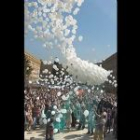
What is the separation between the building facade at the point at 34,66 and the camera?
336 cm

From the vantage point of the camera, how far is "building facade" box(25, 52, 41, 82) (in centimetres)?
336

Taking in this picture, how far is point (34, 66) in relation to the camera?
3.39 m

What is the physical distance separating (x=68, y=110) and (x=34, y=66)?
1.43ft

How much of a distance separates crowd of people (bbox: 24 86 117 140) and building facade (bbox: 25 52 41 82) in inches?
3.5

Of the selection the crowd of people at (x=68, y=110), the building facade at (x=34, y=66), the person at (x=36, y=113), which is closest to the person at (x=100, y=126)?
the crowd of people at (x=68, y=110)

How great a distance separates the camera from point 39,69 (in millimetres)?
3420

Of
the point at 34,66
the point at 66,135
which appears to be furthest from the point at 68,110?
the point at 34,66

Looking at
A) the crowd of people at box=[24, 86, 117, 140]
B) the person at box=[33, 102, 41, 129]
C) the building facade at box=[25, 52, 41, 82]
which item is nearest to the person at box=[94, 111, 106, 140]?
the crowd of people at box=[24, 86, 117, 140]

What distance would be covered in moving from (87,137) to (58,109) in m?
0.32

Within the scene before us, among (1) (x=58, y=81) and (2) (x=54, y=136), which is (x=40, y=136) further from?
(1) (x=58, y=81)

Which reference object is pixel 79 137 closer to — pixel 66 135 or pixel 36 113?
pixel 66 135

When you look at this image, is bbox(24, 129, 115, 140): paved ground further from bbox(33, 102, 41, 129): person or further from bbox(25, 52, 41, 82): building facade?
bbox(25, 52, 41, 82): building facade

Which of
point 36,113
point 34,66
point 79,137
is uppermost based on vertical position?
point 34,66
